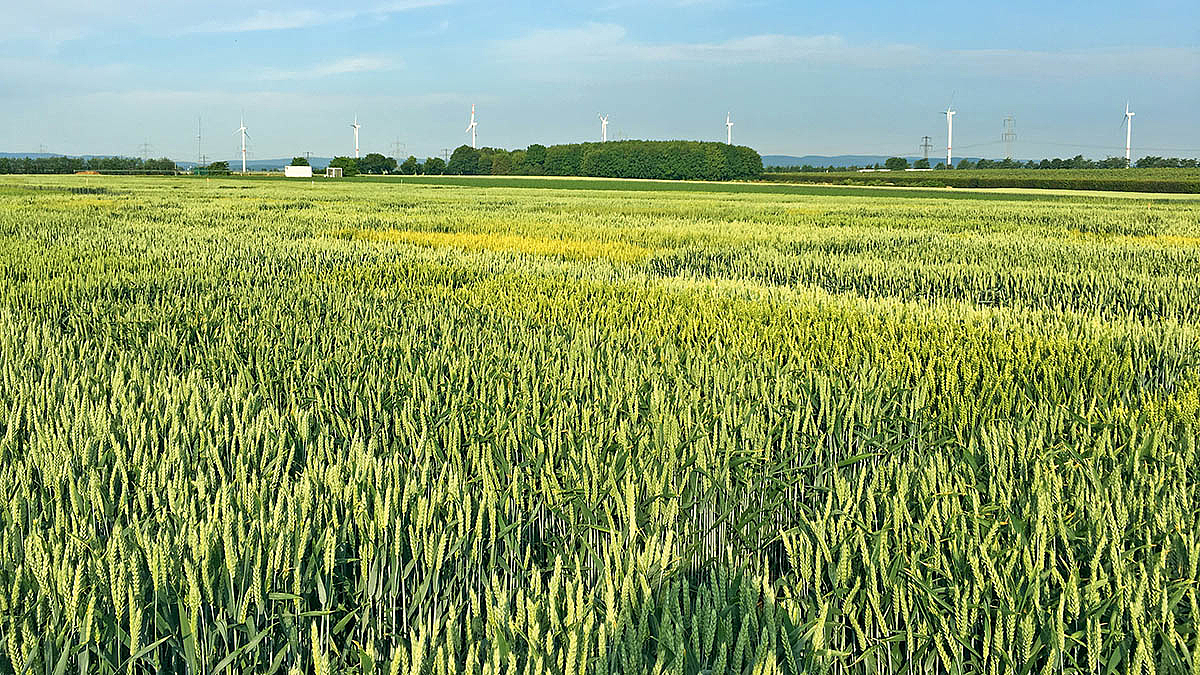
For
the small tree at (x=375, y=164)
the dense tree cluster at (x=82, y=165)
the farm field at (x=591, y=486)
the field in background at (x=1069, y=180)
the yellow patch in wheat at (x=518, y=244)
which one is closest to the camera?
the farm field at (x=591, y=486)

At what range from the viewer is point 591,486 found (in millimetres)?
2430

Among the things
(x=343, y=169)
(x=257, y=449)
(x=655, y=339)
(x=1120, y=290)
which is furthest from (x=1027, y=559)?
(x=343, y=169)

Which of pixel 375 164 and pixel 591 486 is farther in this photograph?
pixel 375 164

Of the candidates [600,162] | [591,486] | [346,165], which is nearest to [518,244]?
[591,486]

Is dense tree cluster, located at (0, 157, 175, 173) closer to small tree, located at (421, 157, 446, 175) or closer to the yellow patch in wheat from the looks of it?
small tree, located at (421, 157, 446, 175)

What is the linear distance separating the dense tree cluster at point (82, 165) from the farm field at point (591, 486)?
9344 centimetres

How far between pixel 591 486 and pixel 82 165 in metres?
107

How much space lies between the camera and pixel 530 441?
118 inches

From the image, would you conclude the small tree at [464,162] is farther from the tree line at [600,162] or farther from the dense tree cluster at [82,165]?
the dense tree cluster at [82,165]

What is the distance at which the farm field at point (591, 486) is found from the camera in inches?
66.4

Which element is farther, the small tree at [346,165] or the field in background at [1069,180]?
the small tree at [346,165]

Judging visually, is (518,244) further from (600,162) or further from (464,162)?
(464,162)

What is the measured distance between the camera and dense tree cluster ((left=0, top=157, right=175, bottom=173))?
8579cm

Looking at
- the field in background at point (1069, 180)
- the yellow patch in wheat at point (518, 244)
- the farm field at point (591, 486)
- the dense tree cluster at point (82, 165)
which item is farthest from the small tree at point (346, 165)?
the farm field at point (591, 486)
